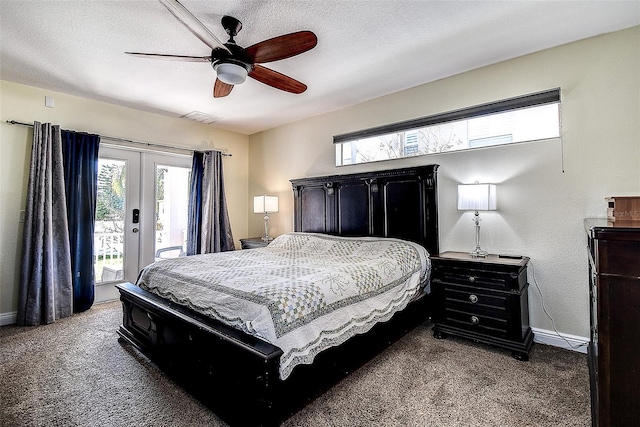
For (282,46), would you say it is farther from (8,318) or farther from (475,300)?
(8,318)

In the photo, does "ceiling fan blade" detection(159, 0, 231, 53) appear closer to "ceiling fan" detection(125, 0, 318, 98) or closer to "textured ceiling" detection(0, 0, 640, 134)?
"ceiling fan" detection(125, 0, 318, 98)

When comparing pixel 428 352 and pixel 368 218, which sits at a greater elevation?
pixel 368 218

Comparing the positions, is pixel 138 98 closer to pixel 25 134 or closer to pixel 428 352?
pixel 25 134

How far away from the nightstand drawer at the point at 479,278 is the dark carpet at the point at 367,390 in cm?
53

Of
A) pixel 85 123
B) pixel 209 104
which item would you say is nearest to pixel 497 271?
pixel 209 104

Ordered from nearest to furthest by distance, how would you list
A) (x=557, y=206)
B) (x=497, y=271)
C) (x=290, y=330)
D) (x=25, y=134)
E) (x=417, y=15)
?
1. (x=290, y=330)
2. (x=417, y=15)
3. (x=497, y=271)
4. (x=557, y=206)
5. (x=25, y=134)

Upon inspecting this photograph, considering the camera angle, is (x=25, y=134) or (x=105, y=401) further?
(x=25, y=134)

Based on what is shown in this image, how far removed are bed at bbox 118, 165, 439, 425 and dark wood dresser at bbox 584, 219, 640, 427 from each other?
1219mm

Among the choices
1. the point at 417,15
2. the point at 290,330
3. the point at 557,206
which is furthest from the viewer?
the point at 557,206

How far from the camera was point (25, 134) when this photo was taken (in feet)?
11.0

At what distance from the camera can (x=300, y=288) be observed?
1772 mm

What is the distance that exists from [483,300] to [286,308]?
1.81 meters

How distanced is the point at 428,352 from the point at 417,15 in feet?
8.65

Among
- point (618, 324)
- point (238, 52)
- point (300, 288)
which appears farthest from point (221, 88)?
point (618, 324)
